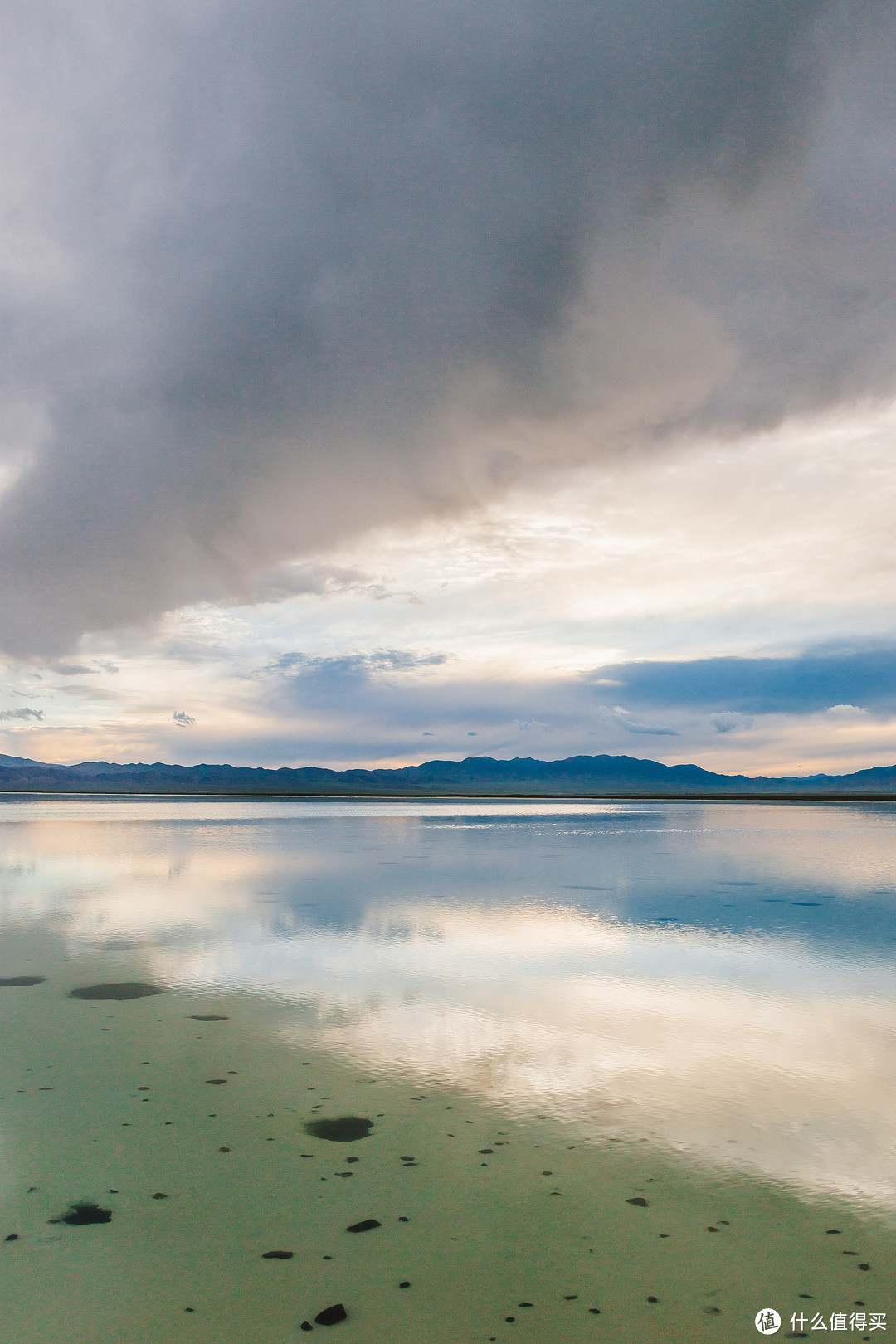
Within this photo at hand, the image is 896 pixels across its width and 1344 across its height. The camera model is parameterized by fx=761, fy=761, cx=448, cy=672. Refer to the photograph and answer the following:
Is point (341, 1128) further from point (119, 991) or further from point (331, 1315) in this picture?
point (119, 991)

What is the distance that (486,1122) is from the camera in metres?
6.29

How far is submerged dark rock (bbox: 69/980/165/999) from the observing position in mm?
10195

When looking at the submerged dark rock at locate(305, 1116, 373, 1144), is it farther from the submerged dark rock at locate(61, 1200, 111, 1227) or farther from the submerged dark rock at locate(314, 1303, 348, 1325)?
the submerged dark rock at locate(314, 1303, 348, 1325)

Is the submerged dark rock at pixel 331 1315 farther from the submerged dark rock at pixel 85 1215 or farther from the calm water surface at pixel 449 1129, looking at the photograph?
the submerged dark rock at pixel 85 1215

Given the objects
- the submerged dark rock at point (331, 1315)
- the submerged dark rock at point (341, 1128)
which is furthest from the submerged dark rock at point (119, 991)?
the submerged dark rock at point (331, 1315)

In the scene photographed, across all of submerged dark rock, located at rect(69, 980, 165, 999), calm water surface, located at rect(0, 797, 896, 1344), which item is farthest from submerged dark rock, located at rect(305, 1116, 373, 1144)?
submerged dark rock, located at rect(69, 980, 165, 999)

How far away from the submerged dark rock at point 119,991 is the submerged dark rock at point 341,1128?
496 cm

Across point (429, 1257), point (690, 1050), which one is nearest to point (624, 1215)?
point (429, 1257)

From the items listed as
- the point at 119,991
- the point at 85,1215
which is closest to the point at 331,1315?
the point at 85,1215

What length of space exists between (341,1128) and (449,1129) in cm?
88

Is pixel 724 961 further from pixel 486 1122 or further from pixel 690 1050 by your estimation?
pixel 486 1122

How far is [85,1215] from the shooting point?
4.85m

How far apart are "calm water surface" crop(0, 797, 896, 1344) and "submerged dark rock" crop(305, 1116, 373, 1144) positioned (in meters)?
0.15

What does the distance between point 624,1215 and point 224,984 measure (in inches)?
288
